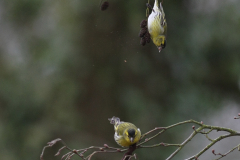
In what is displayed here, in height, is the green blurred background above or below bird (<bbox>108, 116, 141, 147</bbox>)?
above

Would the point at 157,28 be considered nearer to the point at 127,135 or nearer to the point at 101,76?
the point at 127,135

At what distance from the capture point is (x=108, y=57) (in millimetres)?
4348

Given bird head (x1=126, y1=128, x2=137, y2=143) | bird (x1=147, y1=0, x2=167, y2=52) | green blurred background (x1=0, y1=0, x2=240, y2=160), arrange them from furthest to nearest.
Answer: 1. green blurred background (x1=0, y1=0, x2=240, y2=160)
2. bird (x1=147, y1=0, x2=167, y2=52)
3. bird head (x1=126, y1=128, x2=137, y2=143)

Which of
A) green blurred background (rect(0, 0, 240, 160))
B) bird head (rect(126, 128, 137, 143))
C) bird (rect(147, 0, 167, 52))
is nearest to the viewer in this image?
bird head (rect(126, 128, 137, 143))

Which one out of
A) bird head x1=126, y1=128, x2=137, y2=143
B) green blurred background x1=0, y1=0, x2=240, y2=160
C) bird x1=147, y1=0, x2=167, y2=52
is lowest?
bird head x1=126, y1=128, x2=137, y2=143

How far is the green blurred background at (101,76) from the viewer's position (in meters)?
4.02

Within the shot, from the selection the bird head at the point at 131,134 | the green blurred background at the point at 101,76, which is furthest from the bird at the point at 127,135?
the green blurred background at the point at 101,76

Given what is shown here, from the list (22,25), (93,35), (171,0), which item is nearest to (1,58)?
(22,25)

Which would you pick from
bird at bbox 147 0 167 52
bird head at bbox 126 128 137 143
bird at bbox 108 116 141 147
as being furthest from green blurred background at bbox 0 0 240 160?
bird head at bbox 126 128 137 143

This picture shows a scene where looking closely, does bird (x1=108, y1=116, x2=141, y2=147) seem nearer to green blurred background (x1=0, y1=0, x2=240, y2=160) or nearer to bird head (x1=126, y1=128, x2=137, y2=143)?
bird head (x1=126, y1=128, x2=137, y2=143)

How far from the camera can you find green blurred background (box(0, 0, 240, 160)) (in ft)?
13.2

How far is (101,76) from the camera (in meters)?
4.35

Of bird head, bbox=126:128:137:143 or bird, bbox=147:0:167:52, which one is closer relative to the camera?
bird head, bbox=126:128:137:143

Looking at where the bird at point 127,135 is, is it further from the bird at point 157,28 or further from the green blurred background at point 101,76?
the green blurred background at point 101,76
